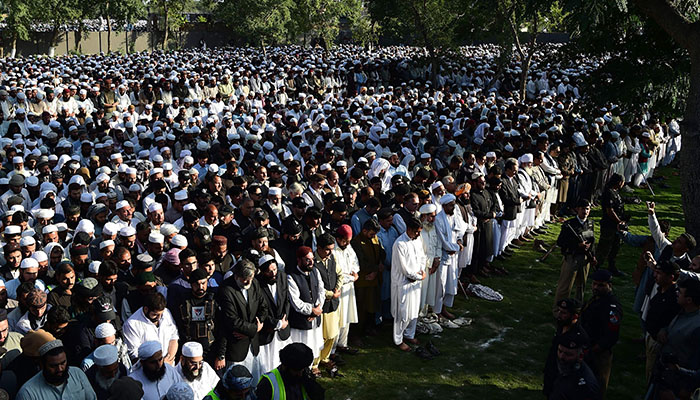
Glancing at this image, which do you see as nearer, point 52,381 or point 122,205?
point 52,381

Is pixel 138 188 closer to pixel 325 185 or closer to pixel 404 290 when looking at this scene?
pixel 325 185

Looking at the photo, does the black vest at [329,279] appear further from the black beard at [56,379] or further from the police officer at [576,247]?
the police officer at [576,247]

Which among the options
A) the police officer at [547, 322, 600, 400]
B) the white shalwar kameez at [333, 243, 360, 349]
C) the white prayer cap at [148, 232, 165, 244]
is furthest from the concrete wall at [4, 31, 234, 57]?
the police officer at [547, 322, 600, 400]

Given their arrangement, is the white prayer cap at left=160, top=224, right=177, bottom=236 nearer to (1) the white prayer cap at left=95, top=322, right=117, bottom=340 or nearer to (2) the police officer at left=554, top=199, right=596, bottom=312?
(1) the white prayer cap at left=95, top=322, right=117, bottom=340

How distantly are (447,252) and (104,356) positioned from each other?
4339 millimetres

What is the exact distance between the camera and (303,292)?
5.62m

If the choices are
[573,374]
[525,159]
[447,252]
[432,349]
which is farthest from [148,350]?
[525,159]

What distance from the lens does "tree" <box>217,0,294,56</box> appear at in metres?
34.3

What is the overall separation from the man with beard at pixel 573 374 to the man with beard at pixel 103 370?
2.89 meters

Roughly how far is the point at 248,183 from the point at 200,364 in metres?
4.64

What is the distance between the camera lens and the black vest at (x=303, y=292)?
5.61m

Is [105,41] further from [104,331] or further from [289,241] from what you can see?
[104,331]

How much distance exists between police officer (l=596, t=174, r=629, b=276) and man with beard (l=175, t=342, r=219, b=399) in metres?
5.89

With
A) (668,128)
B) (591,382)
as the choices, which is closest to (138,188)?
(591,382)
